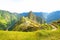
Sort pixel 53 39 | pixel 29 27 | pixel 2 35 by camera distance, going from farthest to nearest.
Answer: pixel 29 27
pixel 2 35
pixel 53 39

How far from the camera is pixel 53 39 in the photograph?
1706 inches

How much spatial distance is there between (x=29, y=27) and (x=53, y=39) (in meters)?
59.6

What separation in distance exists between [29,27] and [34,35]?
181ft

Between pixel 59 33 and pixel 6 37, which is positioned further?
pixel 59 33

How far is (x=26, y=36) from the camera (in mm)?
46688

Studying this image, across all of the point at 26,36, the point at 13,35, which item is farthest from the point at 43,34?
the point at 13,35

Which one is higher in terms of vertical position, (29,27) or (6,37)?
(6,37)

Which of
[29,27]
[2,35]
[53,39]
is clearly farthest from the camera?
[29,27]

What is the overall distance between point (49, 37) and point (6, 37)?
41.4 ft

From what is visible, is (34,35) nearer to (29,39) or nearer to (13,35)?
(29,39)

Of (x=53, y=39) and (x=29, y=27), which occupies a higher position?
(x=53, y=39)

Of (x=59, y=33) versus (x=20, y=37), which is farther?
(x=59, y=33)

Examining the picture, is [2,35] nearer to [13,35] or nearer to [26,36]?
[13,35]

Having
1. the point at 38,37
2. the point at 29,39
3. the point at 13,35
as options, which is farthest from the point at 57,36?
the point at 13,35
